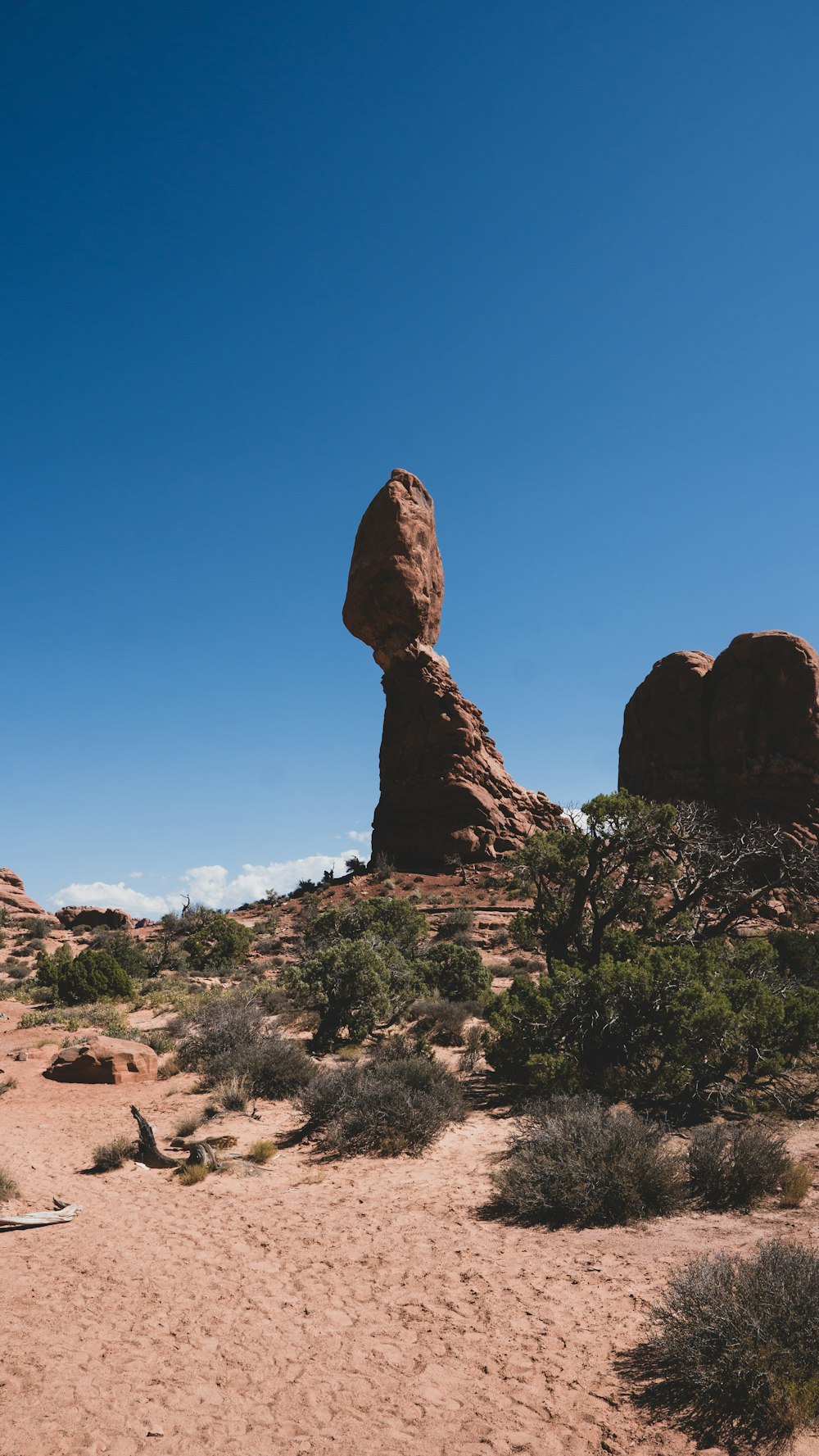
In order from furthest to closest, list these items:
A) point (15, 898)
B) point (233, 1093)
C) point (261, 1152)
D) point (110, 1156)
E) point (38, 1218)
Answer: point (15, 898) → point (233, 1093) → point (261, 1152) → point (110, 1156) → point (38, 1218)

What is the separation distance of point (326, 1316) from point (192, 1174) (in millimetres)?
3796

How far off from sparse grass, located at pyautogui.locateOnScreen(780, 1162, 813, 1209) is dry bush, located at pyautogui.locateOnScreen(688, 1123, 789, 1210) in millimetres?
68

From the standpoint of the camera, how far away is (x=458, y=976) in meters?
18.8

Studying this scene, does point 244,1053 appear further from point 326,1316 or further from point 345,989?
point 326,1316

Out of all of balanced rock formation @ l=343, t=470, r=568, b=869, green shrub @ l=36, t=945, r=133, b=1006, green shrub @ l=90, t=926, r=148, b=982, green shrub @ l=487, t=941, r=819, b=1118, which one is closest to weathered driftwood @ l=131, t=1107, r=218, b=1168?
green shrub @ l=487, t=941, r=819, b=1118

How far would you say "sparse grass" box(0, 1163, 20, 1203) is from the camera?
789 centimetres

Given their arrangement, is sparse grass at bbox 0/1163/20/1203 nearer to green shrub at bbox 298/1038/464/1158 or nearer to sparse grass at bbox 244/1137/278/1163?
sparse grass at bbox 244/1137/278/1163

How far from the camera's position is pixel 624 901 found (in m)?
12.7

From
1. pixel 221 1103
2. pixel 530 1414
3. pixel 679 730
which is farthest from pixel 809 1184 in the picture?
pixel 679 730

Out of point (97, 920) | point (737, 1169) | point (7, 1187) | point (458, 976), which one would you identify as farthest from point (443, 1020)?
point (97, 920)

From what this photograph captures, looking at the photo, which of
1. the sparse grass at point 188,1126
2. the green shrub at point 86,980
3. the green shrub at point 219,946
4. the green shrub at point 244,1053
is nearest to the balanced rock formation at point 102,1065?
the green shrub at point 244,1053

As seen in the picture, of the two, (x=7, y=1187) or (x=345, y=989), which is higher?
(x=345, y=989)

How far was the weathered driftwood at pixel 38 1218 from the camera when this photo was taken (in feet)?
23.8

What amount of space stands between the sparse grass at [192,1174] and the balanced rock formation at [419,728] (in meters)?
29.3
